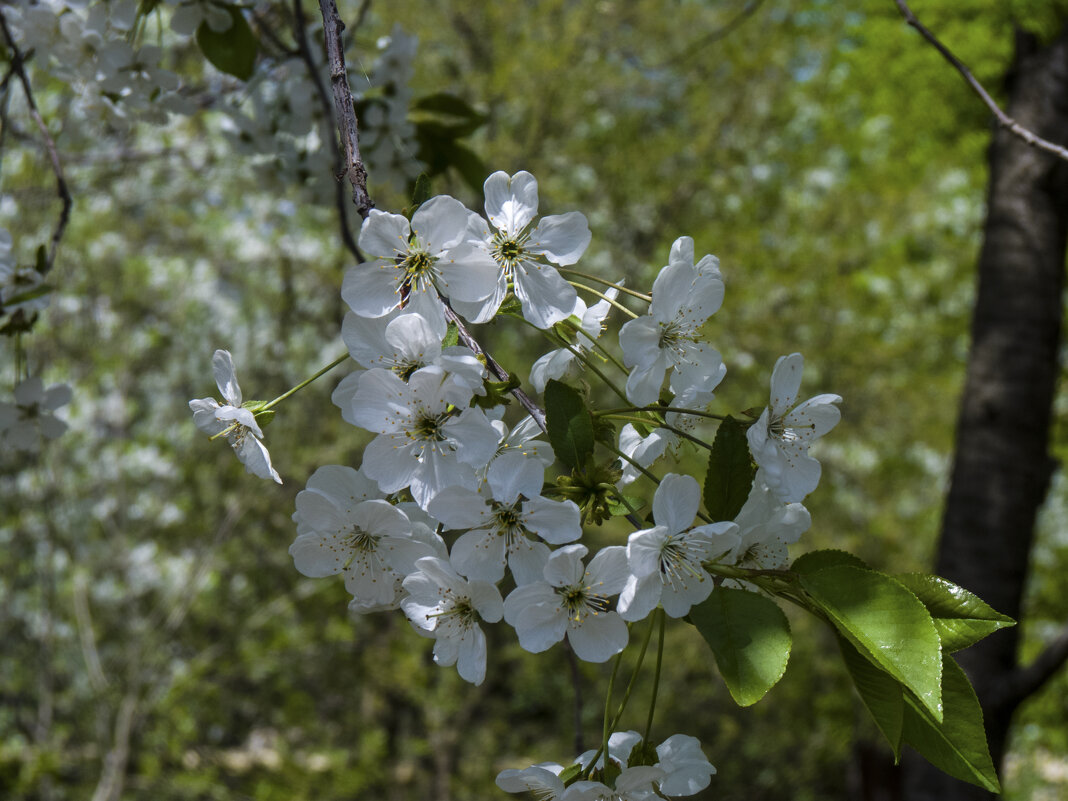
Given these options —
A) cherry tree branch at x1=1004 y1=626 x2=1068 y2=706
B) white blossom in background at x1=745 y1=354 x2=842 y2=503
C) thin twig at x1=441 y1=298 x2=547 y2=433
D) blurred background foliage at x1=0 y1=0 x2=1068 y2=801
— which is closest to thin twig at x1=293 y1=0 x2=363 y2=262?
thin twig at x1=441 y1=298 x2=547 y2=433

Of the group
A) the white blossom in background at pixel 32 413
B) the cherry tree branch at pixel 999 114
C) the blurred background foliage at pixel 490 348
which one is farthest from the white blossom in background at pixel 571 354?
the blurred background foliage at pixel 490 348

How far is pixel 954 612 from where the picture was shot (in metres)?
0.68

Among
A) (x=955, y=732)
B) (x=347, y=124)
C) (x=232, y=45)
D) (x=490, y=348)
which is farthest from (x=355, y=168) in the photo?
(x=490, y=348)

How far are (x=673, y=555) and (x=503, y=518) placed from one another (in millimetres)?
137

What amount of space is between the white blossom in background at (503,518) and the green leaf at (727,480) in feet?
0.37

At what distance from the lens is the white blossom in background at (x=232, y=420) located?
2.58 ft

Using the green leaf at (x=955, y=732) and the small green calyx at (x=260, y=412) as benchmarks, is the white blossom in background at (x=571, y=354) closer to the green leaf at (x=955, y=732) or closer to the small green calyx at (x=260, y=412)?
the small green calyx at (x=260, y=412)

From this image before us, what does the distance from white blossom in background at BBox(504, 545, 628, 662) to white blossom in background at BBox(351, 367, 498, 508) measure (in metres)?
0.11

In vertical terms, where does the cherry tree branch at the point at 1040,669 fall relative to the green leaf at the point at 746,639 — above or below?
below

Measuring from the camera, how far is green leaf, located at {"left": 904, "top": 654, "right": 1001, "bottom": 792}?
0.64 m

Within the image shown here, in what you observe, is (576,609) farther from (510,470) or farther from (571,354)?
(571,354)

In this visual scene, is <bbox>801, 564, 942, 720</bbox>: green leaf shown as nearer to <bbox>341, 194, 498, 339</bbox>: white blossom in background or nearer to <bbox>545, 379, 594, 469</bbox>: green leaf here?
<bbox>545, 379, 594, 469</bbox>: green leaf

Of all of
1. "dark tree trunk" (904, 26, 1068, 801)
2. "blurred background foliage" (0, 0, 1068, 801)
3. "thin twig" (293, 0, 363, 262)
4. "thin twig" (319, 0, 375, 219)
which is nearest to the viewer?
"thin twig" (319, 0, 375, 219)

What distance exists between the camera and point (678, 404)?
792mm
